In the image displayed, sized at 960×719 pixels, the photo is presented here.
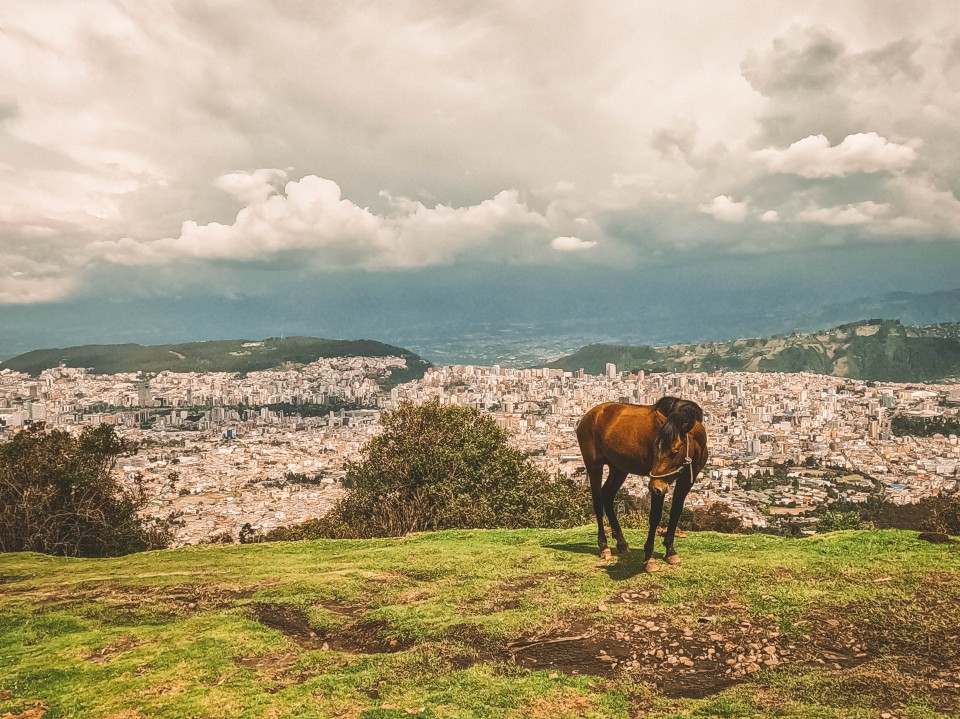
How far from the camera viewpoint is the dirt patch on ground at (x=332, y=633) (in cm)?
524

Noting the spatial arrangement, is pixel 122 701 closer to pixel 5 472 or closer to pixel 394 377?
pixel 5 472

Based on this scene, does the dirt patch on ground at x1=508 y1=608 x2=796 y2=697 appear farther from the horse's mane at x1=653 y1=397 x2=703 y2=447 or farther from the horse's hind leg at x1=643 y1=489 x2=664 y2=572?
the horse's mane at x1=653 y1=397 x2=703 y2=447

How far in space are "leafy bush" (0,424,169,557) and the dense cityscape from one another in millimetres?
3503

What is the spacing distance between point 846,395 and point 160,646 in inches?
6096

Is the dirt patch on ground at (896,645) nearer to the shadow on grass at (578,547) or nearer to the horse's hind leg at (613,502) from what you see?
the horse's hind leg at (613,502)

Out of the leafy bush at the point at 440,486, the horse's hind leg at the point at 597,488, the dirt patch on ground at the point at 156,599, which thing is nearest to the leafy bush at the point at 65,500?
the leafy bush at the point at 440,486

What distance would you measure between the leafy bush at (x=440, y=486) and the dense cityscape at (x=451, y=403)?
177cm

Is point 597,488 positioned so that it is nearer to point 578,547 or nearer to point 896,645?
point 578,547

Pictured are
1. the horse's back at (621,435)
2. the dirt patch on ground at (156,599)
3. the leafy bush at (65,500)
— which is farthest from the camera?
the leafy bush at (65,500)

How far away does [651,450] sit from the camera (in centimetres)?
659

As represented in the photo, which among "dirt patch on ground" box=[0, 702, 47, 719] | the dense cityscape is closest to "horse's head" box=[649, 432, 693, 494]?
"dirt patch on ground" box=[0, 702, 47, 719]

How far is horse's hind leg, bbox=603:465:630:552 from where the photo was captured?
24.7 feet

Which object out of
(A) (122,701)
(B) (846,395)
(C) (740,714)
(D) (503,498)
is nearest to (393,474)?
(D) (503,498)

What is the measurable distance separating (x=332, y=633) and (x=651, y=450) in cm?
417
